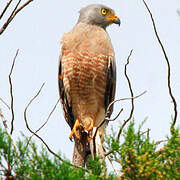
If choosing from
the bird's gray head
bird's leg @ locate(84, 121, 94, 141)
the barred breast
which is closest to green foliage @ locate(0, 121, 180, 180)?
bird's leg @ locate(84, 121, 94, 141)

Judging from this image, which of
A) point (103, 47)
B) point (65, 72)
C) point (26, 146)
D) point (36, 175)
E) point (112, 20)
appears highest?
point (112, 20)

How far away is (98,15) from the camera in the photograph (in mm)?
6152

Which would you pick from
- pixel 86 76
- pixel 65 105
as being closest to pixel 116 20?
pixel 86 76

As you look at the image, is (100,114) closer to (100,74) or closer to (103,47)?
(100,74)

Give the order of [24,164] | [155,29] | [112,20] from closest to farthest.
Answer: [24,164]
[155,29]
[112,20]

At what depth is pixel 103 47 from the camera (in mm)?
5586

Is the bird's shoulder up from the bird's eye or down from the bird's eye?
down

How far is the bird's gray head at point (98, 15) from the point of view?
20.1 ft

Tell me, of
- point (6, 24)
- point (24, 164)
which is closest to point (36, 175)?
point (24, 164)

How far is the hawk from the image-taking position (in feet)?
17.9

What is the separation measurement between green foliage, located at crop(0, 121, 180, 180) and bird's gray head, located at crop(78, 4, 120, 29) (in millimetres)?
3717

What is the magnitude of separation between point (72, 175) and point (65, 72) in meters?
3.26

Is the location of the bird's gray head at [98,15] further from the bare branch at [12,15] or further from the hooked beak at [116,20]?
the bare branch at [12,15]

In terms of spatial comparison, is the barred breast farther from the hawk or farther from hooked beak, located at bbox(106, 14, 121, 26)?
hooked beak, located at bbox(106, 14, 121, 26)
